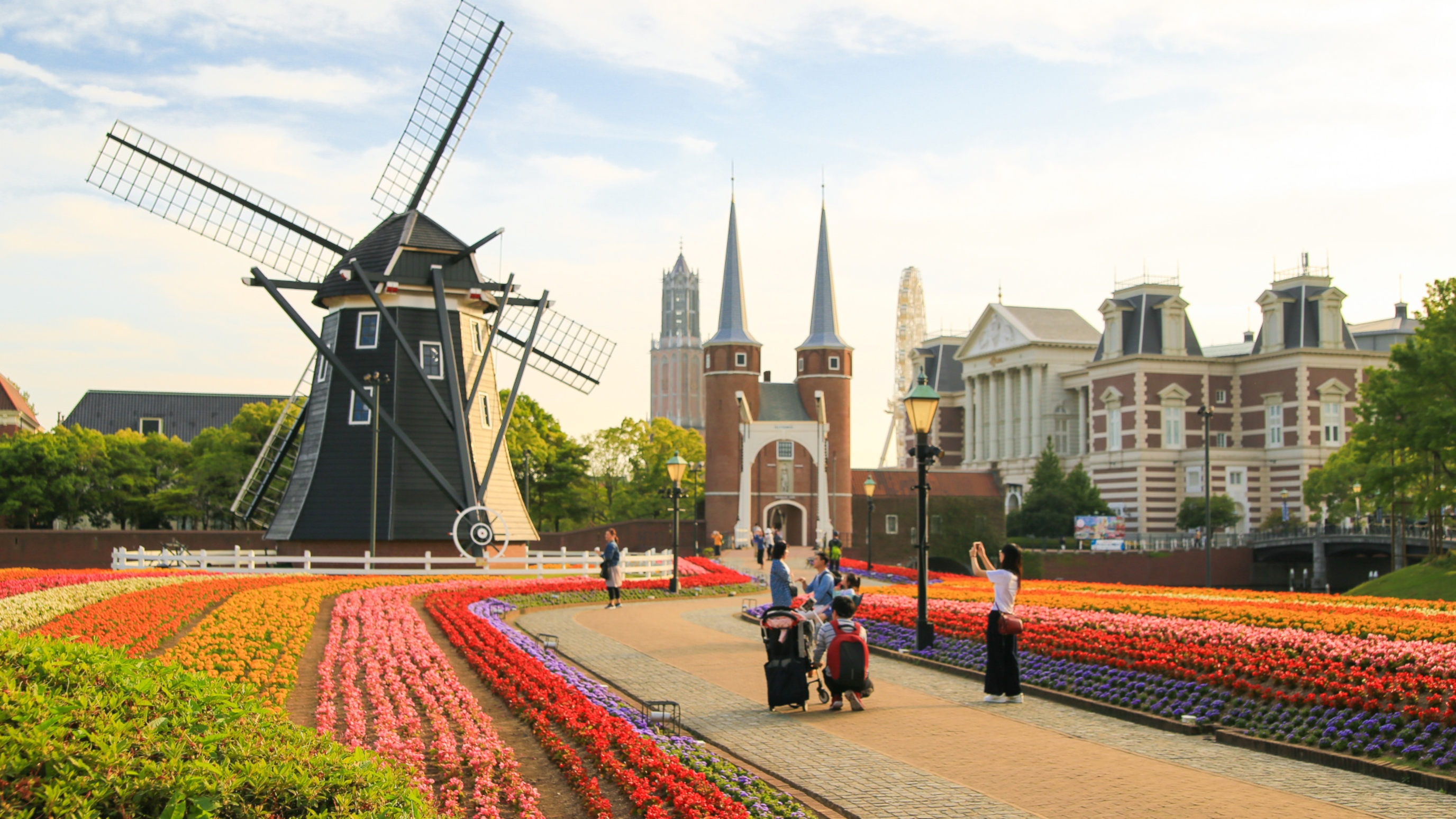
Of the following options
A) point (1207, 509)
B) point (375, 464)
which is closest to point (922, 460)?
point (375, 464)

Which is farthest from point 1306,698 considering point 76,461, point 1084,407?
Result: point 1084,407

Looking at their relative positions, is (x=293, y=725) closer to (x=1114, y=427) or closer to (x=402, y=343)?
(x=402, y=343)

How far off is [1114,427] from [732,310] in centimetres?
2828

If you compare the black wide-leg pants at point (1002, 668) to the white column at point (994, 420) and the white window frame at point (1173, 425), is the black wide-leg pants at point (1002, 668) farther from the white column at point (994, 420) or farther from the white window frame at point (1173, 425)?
the white column at point (994, 420)

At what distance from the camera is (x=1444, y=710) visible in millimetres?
10625


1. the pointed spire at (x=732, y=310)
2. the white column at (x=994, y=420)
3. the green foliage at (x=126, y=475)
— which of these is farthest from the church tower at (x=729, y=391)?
the white column at (x=994, y=420)

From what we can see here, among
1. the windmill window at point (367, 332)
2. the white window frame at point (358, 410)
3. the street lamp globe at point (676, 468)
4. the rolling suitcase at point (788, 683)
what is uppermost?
the windmill window at point (367, 332)

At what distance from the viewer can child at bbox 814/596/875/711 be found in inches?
523

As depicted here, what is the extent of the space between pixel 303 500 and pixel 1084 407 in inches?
2792

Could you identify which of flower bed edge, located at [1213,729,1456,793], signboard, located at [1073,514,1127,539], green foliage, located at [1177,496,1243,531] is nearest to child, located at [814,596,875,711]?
flower bed edge, located at [1213,729,1456,793]

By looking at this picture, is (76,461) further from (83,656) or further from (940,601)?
(83,656)

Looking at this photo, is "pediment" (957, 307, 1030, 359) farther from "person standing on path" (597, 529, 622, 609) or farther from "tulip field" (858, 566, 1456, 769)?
"tulip field" (858, 566, 1456, 769)

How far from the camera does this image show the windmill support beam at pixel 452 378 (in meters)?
35.2

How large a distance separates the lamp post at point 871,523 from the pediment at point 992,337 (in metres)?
28.3
